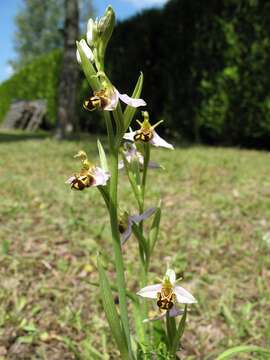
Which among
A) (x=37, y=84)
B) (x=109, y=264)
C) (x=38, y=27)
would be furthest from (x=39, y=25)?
(x=109, y=264)

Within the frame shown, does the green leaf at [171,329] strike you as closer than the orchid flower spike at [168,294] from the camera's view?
No

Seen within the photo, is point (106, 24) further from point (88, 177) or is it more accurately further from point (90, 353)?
point (90, 353)

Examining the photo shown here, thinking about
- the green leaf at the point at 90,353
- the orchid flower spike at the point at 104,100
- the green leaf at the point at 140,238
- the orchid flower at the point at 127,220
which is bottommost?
the green leaf at the point at 90,353

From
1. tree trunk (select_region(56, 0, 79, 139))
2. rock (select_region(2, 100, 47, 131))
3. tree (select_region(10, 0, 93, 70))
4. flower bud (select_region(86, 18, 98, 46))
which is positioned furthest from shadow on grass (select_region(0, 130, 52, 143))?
tree (select_region(10, 0, 93, 70))

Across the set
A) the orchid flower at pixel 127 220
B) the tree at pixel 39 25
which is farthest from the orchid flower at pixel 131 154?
the tree at pixel 39 25

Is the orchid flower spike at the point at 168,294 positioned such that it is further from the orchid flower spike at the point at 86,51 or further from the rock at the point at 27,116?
the rock at the point at 27,116

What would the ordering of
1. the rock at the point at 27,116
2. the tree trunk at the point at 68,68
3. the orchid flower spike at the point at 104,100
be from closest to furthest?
1. the orchid flower spike at the point at 104,100
2. the tree trunk at the point at 68,68
3. the rock at the point at 27,116

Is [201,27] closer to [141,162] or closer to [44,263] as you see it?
[44,263]
